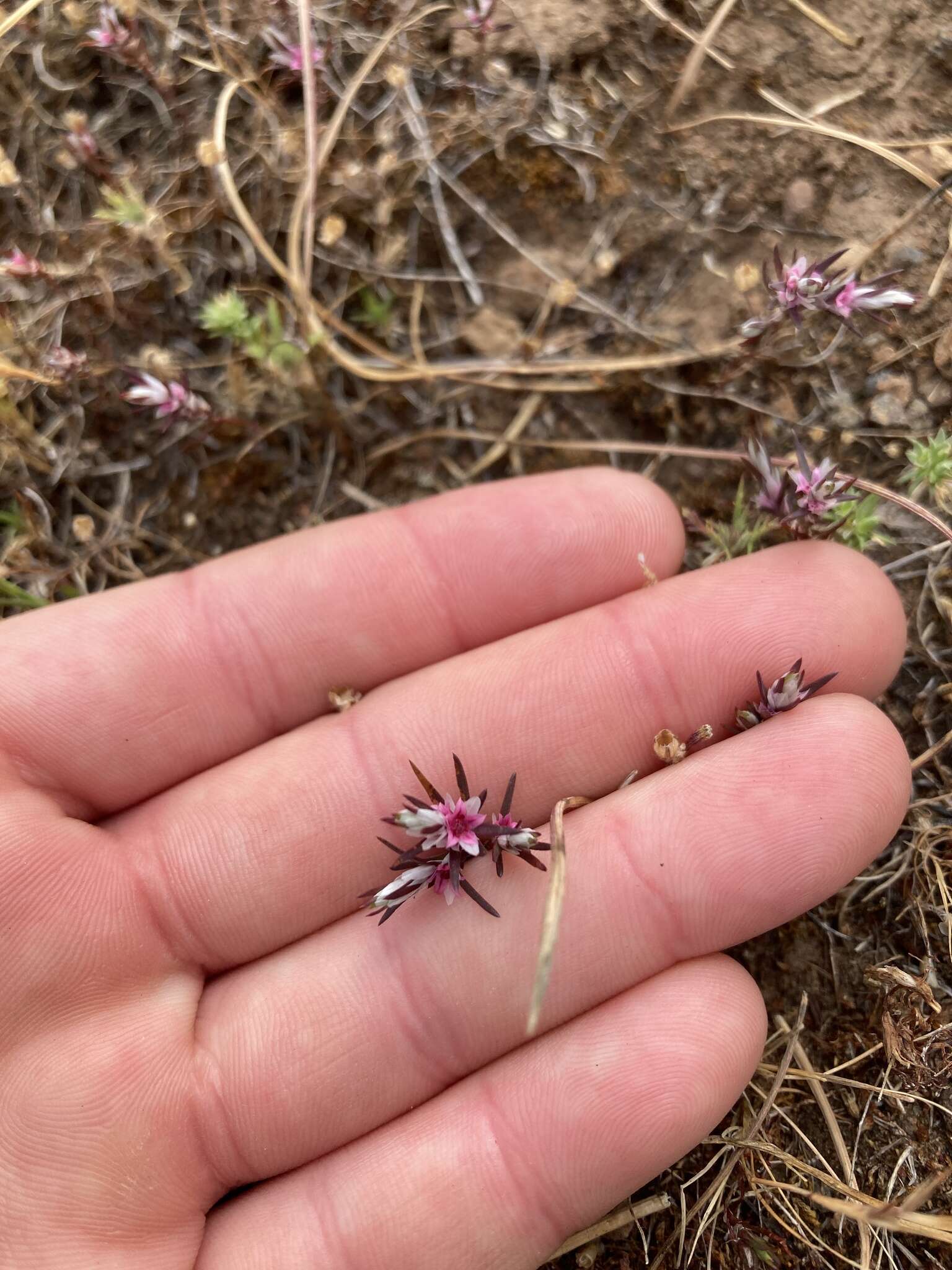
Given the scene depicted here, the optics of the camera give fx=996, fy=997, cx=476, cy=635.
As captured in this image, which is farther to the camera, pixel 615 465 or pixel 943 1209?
pixel 615 465

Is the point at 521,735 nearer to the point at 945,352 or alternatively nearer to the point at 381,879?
the point at 381,879

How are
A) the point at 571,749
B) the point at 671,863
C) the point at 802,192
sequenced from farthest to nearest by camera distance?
the point at 802,192, the point at 571,749, the point at 671,863

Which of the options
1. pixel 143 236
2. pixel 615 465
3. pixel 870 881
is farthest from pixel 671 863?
pixel 143 236

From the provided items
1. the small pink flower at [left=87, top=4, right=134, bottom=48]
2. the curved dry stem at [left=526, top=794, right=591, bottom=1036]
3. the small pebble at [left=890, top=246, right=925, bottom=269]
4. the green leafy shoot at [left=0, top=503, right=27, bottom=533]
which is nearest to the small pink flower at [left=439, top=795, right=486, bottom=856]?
the curved dry stem at [left=526, top=794, right=591, bottom=1036]

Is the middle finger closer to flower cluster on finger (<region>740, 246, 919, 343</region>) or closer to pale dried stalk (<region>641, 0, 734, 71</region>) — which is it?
flower cluster on finger (<region>740, 246, 919, 343</region>)

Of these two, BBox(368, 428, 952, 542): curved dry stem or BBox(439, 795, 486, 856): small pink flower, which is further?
BBox(368, 428, 952, 542): curved dry stem

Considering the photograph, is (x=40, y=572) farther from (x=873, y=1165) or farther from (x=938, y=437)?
(x=873, y=1165)
